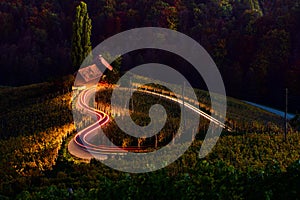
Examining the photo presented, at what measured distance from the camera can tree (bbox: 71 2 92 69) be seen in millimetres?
37719

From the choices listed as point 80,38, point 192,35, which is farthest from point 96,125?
point 192,35

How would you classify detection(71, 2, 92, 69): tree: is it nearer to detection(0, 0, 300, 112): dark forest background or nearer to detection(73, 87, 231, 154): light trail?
detection(73, 87, 231, 154): light trail

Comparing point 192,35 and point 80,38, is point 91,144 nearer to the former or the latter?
point 80,38

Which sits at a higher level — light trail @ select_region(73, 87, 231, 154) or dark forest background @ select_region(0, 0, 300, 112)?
dark forest background @ select_region(0, 0, 300, 112)

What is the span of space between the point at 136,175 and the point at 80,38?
88.6ft

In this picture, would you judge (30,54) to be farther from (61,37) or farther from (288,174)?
(288,174)

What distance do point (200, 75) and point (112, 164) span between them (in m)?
36.8

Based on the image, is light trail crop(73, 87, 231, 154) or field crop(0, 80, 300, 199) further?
light trail crop(73, 87, 231, 154)

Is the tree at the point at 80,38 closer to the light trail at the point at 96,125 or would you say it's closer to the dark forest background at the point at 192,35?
the light trail at the point at 96,125

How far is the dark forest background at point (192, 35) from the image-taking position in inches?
1873

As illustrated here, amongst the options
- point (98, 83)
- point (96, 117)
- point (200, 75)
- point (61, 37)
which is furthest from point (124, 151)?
point (61, 37)

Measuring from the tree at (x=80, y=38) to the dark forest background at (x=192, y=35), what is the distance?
13.1m

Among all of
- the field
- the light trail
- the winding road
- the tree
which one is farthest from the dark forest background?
the winding road

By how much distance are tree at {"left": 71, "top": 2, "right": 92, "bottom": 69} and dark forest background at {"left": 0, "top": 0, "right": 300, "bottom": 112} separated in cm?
1315
